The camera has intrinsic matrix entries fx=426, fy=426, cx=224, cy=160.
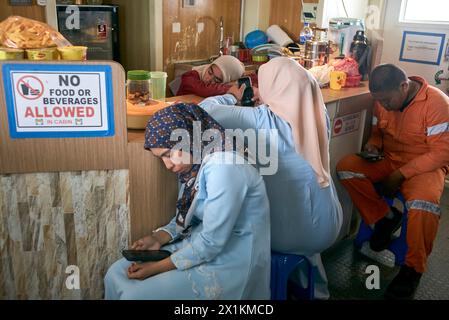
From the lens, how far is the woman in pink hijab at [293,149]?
160cm

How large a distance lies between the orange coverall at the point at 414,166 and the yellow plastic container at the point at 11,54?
67.8 inches

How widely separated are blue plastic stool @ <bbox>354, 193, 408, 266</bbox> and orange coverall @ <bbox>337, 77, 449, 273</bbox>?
0.20 feet

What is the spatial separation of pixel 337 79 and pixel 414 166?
65 cm

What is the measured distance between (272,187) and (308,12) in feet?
7.80

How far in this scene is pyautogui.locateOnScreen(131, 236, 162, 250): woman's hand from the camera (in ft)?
4.88

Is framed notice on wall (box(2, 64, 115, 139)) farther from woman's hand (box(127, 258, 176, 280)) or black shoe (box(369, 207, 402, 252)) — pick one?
black shoe (box(369, 207, 402, 252))

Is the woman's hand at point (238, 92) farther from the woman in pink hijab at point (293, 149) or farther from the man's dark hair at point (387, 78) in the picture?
the man's dark hair at point (387, 78)

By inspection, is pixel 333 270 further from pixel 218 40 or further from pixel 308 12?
pixel 218 40

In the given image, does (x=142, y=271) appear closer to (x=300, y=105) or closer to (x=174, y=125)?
(x=174, y=125)

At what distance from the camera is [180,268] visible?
137 centimetres

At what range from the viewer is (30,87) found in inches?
49.8

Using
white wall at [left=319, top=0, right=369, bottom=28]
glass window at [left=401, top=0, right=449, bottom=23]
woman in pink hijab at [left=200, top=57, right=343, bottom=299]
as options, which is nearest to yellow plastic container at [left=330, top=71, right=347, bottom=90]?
woman in pink hijab at [left=200, top=57, right=343, bottom=299]

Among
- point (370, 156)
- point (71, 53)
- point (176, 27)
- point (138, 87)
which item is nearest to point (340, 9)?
point (176, 27)
